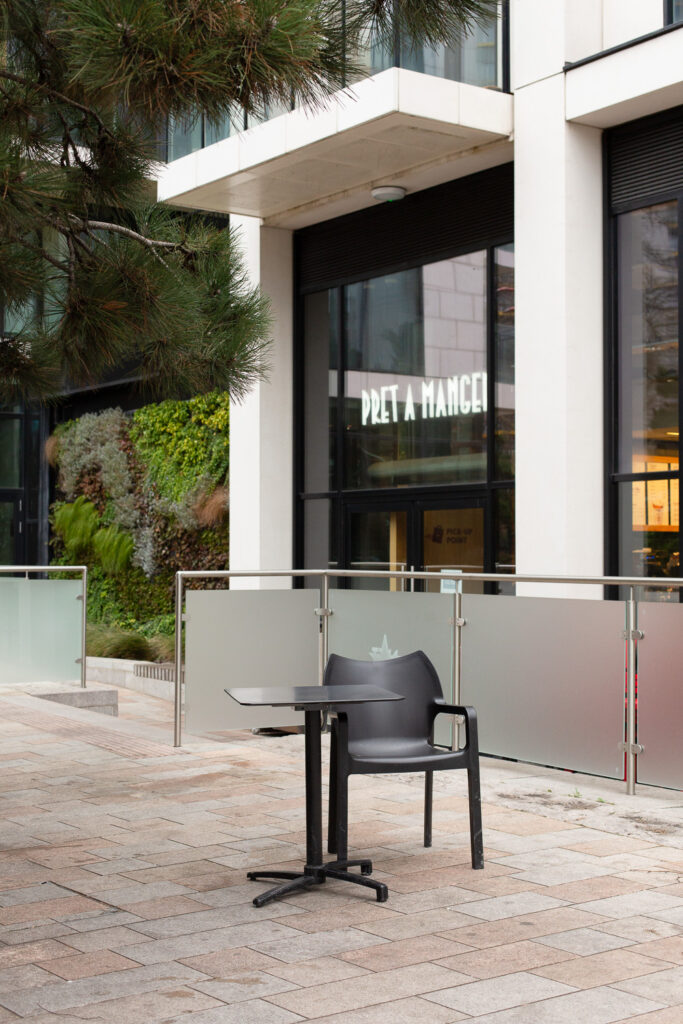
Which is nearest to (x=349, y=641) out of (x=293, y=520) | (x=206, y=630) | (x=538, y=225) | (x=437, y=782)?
(x=206, y=630)

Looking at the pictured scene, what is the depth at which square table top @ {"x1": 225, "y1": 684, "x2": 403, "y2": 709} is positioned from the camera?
4.88 meters

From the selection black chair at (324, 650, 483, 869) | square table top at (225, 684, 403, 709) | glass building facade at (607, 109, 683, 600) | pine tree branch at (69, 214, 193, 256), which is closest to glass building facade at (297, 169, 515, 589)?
glass building facade at (607, 109, 683, 600)

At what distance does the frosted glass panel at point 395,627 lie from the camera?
8.27 meters

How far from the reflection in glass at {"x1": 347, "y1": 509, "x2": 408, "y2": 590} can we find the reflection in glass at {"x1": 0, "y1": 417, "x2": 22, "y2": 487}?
1141cm

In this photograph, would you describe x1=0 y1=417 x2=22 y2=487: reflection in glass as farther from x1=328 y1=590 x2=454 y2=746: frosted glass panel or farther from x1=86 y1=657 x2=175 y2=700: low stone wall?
x1=328 y1=590 x2=454 y2=746: frosted glass panel

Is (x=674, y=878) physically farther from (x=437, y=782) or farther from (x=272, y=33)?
(x=272, y=33)

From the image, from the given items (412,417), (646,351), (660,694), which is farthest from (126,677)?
(660,694)

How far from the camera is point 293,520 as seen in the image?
14062mm

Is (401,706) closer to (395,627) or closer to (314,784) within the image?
(314,784)

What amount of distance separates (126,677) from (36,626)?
14.1ft

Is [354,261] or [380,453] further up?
[354,261]

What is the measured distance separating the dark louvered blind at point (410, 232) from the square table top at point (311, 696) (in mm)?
7149

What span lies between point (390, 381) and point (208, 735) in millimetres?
4460

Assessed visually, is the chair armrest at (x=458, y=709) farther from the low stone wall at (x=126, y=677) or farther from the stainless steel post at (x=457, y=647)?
the low stone wall at (x=126, y=677)
